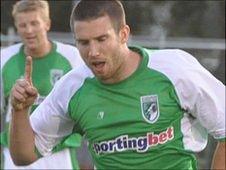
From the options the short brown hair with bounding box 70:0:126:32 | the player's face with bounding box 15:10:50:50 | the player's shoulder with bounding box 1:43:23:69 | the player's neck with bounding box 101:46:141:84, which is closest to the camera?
the short brown hair with bounding box 70:0:126:32

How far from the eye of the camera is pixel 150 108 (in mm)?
4691

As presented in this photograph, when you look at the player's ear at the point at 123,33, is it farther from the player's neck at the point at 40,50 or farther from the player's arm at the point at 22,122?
the player's neck at the point at 40,50

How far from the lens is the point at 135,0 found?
10867mm

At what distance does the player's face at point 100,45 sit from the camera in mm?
4516

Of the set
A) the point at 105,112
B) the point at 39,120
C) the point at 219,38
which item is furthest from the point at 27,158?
the point at 219,38

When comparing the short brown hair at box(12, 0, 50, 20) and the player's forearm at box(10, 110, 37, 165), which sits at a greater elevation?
the player's forearm at box(10, 110, 37, 165)

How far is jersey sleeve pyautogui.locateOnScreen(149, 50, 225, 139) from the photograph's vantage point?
463 cm

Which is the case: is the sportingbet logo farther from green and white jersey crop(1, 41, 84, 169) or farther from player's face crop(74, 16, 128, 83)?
green and white jersey crop(1, 41, 84, 169)

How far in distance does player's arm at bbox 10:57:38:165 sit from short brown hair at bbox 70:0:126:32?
1.13 feet

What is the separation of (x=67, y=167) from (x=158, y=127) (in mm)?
2484

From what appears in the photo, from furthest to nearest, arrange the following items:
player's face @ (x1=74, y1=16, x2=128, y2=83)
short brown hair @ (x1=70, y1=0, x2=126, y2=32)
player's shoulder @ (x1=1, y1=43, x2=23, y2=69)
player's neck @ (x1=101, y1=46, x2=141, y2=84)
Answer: player's shoulder @ (x1=1, y1=43, x2=23, y2=69), player's neck @ (x1=101, y1=46, x2=141, y2=84), short brown hair @ (x1=70, y1=0, x2=126, y2=32), player's face @ (x1=74, y1=16, x2=128, y2=83)

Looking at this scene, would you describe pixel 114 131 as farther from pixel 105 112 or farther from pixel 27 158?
pixel 27 158

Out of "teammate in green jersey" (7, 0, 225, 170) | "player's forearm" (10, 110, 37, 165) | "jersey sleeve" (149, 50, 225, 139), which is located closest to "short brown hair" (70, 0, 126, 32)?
"teammate in green jersey" (7, 0, 225, 170)

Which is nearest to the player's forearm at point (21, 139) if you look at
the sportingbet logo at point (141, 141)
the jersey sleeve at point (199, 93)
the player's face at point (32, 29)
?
the sportingbet logo at point (141, 141)
